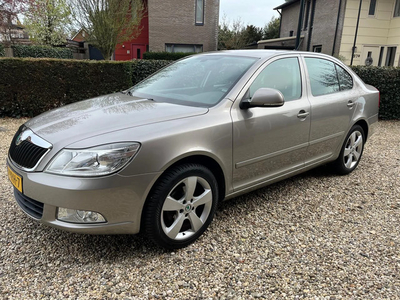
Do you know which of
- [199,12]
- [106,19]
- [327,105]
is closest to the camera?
[327,105]

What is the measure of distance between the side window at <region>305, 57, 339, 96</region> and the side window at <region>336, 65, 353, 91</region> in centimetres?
9

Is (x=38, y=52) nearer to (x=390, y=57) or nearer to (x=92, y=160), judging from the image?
(x=92, y=160)

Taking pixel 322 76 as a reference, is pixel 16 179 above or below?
below

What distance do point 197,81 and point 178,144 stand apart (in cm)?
114

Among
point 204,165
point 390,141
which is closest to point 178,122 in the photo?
point 204,165

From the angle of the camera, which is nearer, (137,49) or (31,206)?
(31,206)

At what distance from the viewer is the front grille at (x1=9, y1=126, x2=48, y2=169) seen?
2.40 metres

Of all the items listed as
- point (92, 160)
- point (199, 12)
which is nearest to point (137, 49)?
point (199, 12)

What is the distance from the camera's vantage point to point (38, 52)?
1856 centimetres

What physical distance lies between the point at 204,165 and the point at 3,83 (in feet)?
21.4

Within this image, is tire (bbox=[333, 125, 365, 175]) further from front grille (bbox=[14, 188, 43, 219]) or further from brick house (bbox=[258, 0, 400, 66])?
brick house (bbox=[258, 0, 400, 66])

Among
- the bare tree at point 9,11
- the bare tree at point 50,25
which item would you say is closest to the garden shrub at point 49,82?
the bare tree at point 9,11

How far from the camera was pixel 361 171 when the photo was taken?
4.90 m

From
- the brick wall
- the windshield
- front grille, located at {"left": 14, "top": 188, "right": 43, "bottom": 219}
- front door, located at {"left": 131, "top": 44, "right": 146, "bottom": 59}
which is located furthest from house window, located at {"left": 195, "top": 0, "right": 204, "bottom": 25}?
front grille, located at {"left": 14, "top": 188, "right": 43, "bottom": 219}
